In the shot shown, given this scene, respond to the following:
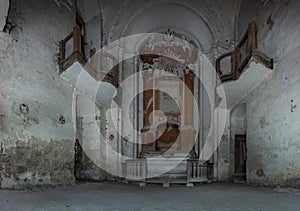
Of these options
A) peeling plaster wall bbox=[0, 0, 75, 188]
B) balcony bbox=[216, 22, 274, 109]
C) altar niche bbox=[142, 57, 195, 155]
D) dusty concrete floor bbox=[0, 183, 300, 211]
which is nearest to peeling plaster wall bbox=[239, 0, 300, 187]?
balcony bbox=[216, 22, 274, 109]

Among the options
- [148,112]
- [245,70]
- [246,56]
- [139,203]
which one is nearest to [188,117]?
[148,112]

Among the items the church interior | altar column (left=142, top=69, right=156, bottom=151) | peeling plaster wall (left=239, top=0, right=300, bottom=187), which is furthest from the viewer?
altar column (left=142, top=69, right=156, bottom=151)

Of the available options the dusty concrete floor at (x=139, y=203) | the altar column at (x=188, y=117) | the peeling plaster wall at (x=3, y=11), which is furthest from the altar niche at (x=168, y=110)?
the peeling plaster wall at (x=3, y=11)

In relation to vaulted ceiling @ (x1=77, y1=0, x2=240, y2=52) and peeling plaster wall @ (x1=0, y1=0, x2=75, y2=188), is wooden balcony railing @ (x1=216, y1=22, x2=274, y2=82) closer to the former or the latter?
vaulted ceiling @ (x1=77, y1=0, x2=240, y2=52)

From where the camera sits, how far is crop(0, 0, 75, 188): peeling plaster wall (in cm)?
620

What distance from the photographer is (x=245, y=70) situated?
285 inches

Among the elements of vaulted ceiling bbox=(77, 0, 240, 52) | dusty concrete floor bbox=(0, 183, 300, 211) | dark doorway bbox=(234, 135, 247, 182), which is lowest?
dusty concrete floor bbox=(0, 183, 300, 211)

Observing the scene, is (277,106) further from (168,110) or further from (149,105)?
(149,105)

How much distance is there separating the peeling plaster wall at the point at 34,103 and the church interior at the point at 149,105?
0.08ft

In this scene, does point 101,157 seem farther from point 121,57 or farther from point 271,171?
point 271,171

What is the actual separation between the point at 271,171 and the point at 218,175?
7.68 ft

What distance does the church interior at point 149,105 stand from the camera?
20.1 ft

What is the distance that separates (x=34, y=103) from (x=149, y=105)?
4502 mm

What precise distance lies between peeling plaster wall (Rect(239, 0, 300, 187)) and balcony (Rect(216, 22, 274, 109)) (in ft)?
0.70
